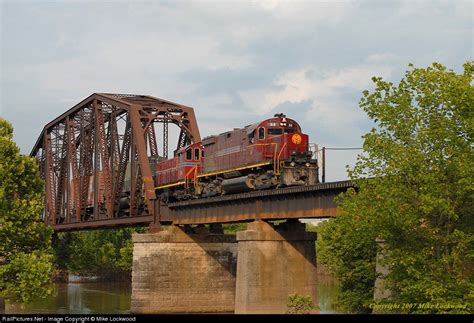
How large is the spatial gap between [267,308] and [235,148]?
1208 centimetres

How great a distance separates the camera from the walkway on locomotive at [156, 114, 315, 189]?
147 feet

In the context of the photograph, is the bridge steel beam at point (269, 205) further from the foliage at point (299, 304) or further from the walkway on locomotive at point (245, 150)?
the foliage at point (299, 304)

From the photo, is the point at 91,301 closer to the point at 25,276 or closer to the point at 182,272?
the point at 182,272

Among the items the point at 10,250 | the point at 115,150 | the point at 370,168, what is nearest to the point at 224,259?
the point at 115,150

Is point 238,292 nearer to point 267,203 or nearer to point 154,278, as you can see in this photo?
point 267,203

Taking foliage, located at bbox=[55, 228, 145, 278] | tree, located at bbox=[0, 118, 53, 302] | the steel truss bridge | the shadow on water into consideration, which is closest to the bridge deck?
the steel truss bridge

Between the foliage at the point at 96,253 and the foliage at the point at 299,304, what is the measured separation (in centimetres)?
6097

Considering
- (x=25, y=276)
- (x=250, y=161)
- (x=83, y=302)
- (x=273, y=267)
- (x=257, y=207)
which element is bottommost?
(x=83, y=302)

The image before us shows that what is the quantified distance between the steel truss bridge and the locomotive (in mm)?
1123

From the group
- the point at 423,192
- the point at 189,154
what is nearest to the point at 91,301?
the point at 189,154

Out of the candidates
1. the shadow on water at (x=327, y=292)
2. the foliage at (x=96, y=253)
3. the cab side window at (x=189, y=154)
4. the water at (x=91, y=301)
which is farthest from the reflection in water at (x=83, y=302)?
the shadow on water at (x=327, y=292)

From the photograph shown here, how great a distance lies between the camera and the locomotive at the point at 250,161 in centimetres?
4400

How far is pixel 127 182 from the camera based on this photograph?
72188 millimetres

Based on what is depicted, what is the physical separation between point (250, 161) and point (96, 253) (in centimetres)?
6559
